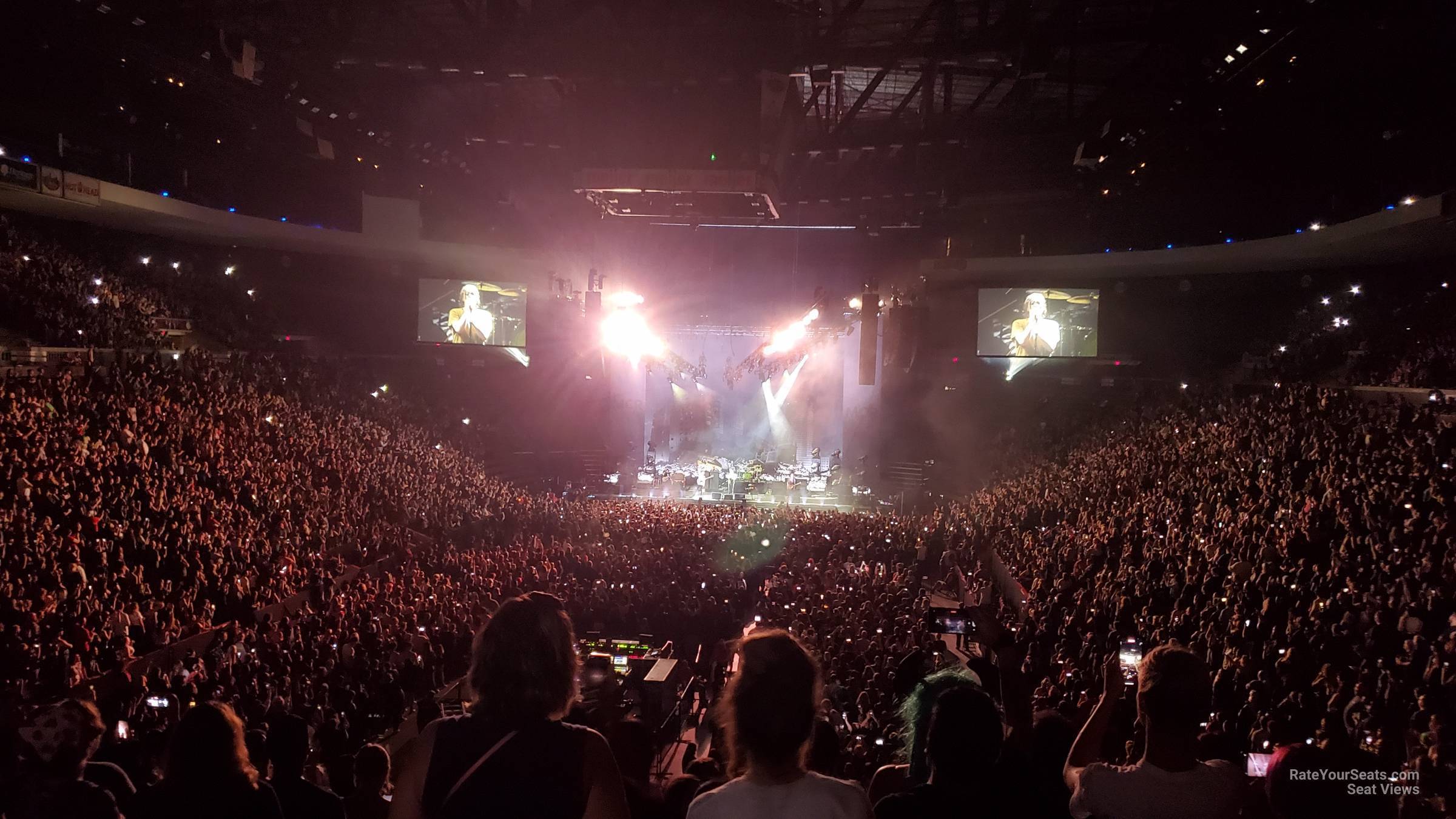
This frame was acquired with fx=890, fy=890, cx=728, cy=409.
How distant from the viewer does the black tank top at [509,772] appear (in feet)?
6.44

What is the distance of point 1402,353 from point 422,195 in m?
24.0

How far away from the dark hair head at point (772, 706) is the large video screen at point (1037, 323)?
24.5 m

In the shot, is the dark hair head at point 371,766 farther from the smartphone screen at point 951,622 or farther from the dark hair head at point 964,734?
the smartphone screen at point 951,622

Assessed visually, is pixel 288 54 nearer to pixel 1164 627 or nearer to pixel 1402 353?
pixel 1164 627

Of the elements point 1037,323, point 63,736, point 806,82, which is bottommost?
point 63,736

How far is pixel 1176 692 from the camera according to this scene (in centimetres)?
232

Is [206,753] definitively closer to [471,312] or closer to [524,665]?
[524,665]

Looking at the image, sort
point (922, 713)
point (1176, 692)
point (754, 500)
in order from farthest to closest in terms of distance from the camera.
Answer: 1. point (754, 500)
2. point (922, 713)
3. point (1176, 692)

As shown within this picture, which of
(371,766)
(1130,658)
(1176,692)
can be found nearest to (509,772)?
(1176,692)

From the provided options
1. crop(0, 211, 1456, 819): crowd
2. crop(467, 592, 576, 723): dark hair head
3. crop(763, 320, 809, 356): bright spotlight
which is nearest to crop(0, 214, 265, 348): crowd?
crop(0, 211, 1456, 819): crowd

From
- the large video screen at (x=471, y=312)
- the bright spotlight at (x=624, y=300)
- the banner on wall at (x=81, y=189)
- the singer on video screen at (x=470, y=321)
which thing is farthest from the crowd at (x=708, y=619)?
the bright spotlight at (x=624, y=300)

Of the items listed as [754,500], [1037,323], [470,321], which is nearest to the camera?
[1037,323]

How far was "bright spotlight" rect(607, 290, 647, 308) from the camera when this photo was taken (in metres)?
28.8

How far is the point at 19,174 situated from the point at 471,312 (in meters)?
11.9
